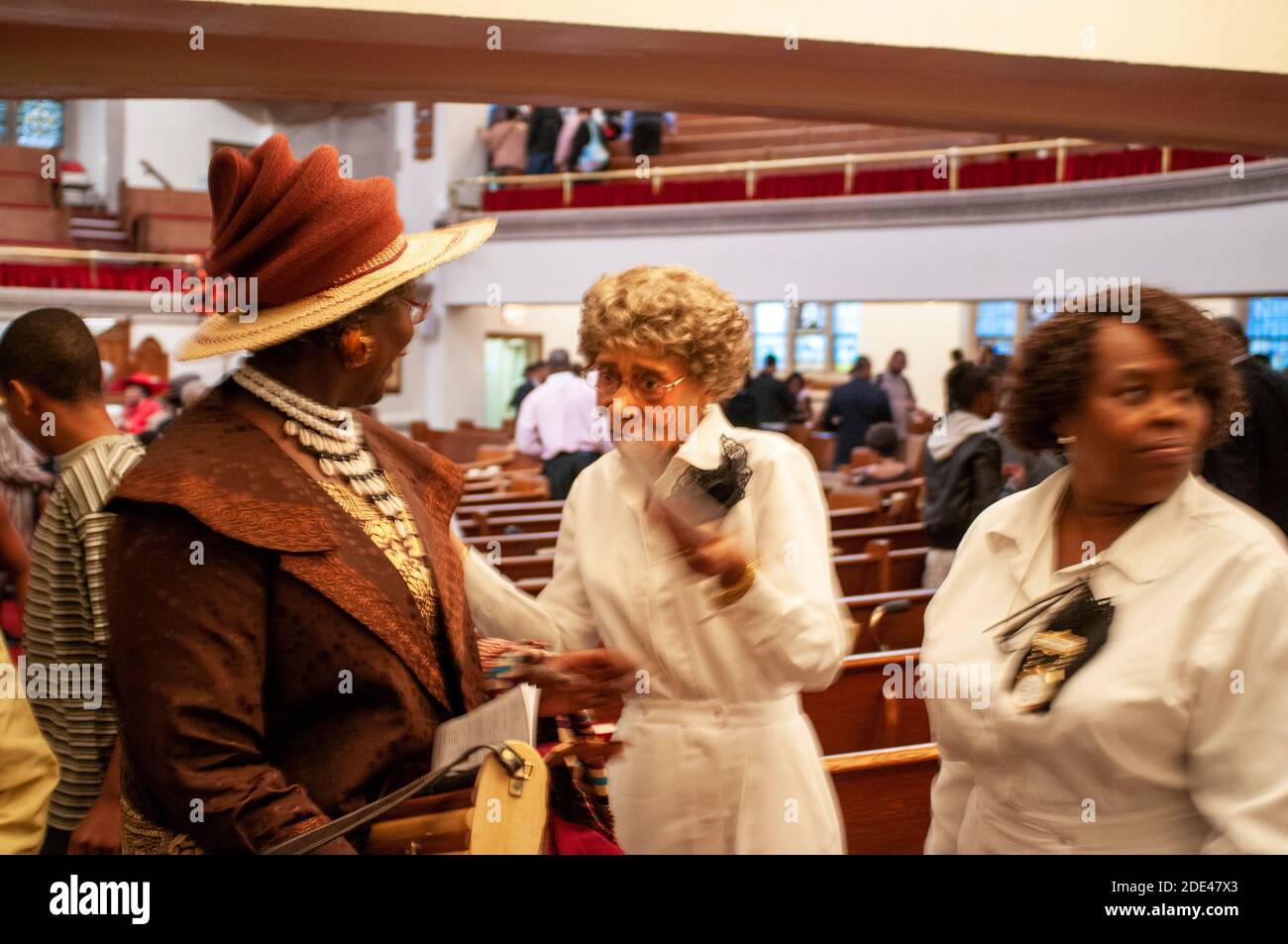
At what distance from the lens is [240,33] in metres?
3.16

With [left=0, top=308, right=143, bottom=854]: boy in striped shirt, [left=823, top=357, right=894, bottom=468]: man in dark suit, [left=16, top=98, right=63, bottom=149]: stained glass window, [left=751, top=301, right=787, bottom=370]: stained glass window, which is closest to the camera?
[left=0, top=308, right=143, bottom=854]: boy in striped shirt

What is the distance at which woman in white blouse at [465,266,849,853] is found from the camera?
72.8 inches

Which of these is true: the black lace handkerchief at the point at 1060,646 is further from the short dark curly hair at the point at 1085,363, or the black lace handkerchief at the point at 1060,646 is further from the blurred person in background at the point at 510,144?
the blurred person in background at the point at 510,144

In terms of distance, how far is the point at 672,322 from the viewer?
1.87 metres

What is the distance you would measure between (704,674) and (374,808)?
659 millimetres

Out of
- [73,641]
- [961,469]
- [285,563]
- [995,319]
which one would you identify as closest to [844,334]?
[995,319]

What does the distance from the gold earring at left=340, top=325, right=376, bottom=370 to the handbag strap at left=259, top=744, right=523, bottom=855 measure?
0.48 m

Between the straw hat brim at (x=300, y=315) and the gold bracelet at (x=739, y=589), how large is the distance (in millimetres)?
558

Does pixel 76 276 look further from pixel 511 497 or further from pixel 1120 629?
pixel 1120 629

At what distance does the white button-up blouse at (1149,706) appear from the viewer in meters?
1.32

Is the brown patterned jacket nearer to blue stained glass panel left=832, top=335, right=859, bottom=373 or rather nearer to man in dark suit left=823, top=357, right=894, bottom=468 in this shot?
man in dark suit left=823, top=357, right=894, bottom=468

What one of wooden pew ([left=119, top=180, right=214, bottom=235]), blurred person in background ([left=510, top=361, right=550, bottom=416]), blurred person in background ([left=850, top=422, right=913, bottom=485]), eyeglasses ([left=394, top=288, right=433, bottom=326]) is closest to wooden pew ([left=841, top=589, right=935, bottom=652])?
eyeglasses ([left=394, top=288, right=433, bottom=326])
